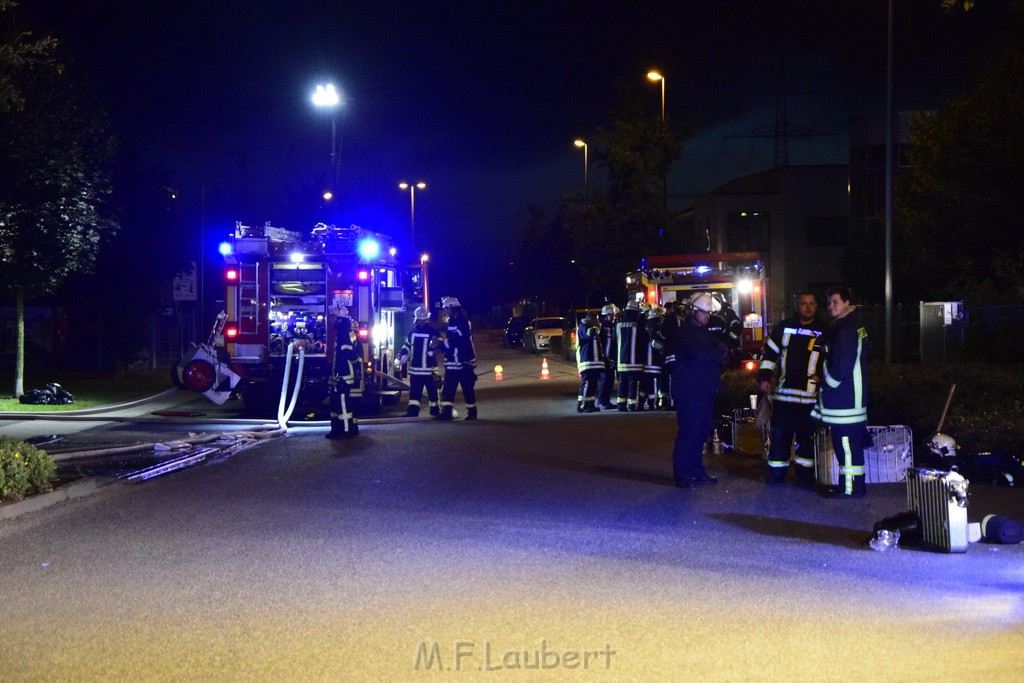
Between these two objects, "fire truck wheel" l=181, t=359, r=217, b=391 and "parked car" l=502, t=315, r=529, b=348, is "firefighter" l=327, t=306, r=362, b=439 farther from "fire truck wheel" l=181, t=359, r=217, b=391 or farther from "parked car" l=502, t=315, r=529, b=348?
"parked car" l=502, t=315, r=529, b=348

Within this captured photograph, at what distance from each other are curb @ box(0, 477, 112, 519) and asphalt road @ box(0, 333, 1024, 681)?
6.8 inches

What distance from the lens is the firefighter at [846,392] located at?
32.4 ft

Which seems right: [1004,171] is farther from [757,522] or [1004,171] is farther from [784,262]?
[784,262]

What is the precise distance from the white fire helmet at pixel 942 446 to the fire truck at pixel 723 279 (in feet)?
37.7

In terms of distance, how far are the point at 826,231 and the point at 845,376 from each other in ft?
144

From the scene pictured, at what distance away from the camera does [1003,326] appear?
20.7 meters

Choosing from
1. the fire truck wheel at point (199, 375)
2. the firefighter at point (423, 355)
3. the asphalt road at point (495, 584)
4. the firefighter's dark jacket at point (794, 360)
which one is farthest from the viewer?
the fire truck wheel at point (199, 375)

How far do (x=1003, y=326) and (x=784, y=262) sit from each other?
31.7m

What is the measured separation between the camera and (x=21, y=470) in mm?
10375

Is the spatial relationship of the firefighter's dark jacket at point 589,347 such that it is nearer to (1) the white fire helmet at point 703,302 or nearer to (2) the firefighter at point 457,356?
(2) the firefighter at point 457,356

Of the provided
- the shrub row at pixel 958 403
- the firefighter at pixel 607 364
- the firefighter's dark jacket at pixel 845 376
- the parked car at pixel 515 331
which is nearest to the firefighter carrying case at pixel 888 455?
the shrub row at pixel 958 403

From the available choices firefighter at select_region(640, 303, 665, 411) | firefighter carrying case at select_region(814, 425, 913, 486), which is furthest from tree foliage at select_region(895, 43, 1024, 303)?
firefighter carrying case at select_region(814, 425, 913, 486)

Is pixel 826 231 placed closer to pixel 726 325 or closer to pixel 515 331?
pixel 515 331

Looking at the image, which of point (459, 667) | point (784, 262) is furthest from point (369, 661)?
point (784, 262)
